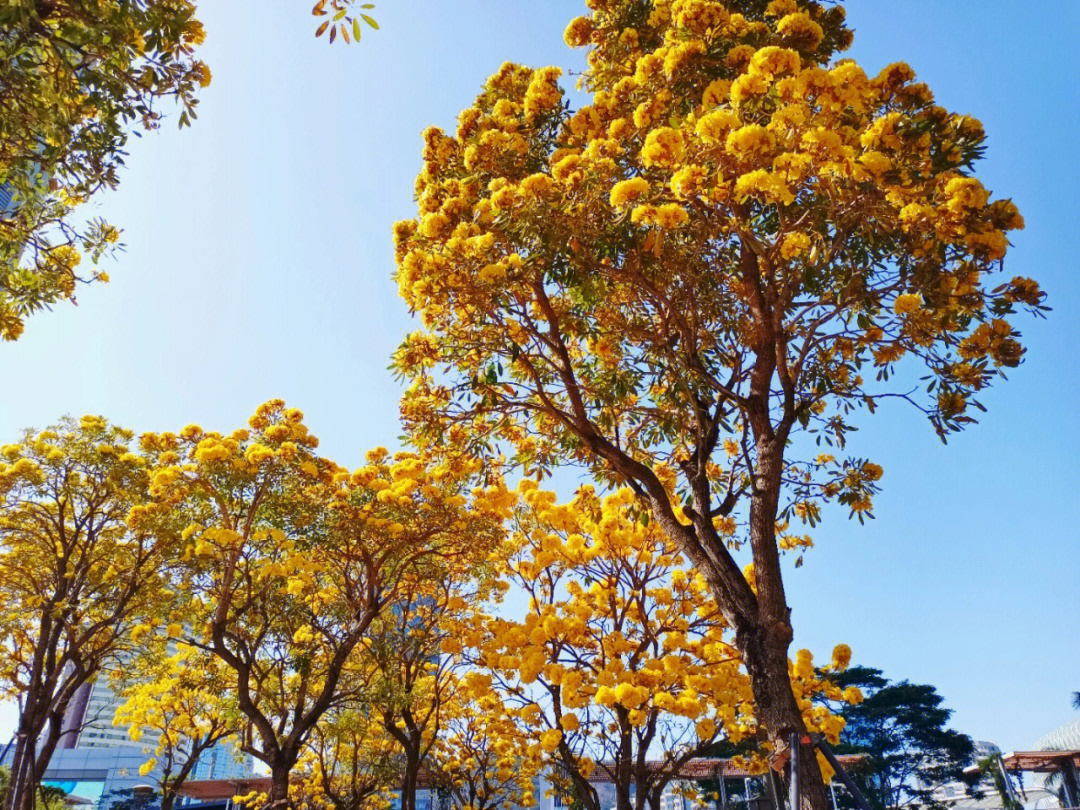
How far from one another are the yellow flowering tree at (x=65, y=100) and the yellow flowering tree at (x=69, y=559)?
598 centimetres

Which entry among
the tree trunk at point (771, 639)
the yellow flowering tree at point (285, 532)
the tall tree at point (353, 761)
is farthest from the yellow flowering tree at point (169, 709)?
the tree trunk at point (771, 639)

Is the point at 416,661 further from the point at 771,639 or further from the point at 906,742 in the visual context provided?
the point at 906,742

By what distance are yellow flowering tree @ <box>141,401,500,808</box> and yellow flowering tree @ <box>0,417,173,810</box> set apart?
837 mm

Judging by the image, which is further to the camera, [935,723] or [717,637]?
[935,723]

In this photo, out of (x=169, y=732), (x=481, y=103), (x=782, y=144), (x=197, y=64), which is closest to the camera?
(x=197, y=64)

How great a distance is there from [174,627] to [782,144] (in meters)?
9.56

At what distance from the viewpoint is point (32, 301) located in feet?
14.5

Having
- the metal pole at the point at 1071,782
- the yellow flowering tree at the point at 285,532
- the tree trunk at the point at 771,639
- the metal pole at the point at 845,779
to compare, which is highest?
the yellow flowering tree at the point at 285,532

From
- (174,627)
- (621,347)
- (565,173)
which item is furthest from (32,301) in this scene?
(174,627)

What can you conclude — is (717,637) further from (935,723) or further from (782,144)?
(935,723)

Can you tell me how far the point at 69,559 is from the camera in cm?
1024

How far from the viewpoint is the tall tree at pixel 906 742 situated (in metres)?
26.2

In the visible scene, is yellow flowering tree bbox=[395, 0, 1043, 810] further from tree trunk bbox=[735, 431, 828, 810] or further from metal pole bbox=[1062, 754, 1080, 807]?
metal pole bbox=[1062, 754, 1080, 807]

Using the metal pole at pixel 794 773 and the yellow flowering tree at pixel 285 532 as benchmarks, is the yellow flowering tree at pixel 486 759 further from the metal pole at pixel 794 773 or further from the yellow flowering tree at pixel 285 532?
the metal pole at pixel 794 773
